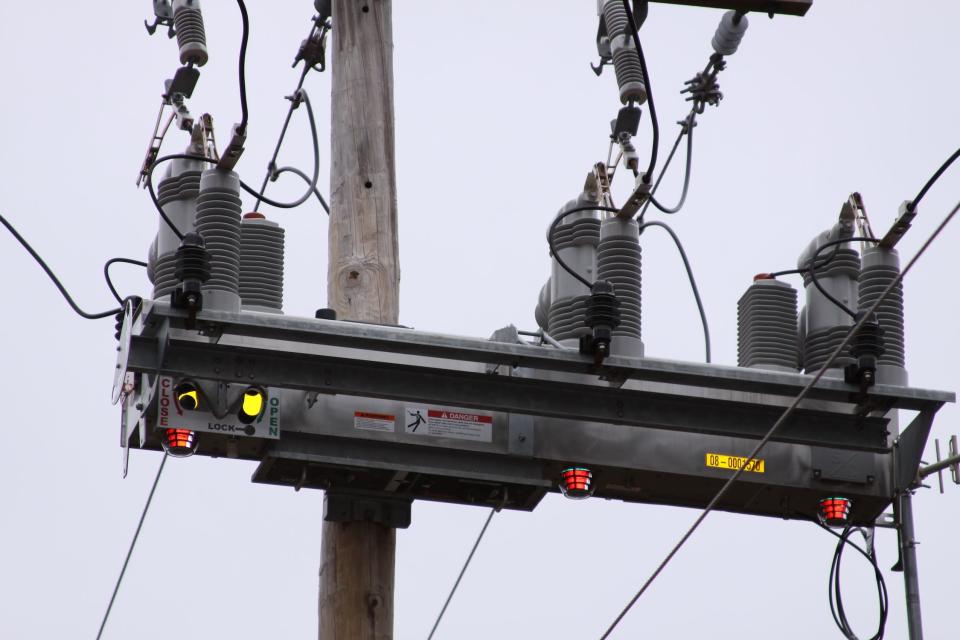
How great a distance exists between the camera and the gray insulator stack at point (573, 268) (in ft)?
29.2

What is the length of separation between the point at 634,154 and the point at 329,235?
5.59ft

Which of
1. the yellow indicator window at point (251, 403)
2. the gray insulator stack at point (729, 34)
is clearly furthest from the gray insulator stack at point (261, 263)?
the gray insulator stack at point (729, 34)

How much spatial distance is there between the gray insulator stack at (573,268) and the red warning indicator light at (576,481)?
2.25ft

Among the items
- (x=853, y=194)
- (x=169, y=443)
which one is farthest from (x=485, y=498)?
(x=853, y=194)

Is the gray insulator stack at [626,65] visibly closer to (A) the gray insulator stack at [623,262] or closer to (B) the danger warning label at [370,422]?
(A) the gray insulator stack at [623,262]

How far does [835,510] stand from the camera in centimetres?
964

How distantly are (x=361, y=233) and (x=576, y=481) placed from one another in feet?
5.19

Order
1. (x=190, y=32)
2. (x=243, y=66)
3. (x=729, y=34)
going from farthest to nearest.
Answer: (x=729, y=34) → (x=190, y=32) → (x=243, y=66)

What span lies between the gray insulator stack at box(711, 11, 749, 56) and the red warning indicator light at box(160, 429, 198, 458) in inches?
180

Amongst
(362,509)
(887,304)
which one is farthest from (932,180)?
(362,509)

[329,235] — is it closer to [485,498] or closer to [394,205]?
[394,205]

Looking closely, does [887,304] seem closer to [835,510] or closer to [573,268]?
[835,510]

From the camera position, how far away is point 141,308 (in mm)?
8320

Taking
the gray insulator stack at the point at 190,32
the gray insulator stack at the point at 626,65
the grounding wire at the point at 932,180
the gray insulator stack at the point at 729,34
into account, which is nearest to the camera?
the grounding wire at the point at 932,180
